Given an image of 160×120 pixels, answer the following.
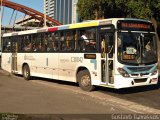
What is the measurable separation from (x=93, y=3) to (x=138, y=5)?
4.39 metres

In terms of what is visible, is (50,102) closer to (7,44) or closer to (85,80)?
(85,80)

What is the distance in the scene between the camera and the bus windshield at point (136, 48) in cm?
1364

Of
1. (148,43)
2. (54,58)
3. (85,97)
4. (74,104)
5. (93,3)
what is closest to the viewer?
(74,104)

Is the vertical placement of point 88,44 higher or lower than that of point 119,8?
lower

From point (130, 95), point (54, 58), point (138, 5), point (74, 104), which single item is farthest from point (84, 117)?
point (138, 5)

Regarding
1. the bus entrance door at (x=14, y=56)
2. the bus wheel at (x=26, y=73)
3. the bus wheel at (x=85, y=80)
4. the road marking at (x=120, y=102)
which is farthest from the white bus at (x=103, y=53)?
the bus entrance door at (x=14, y=56)

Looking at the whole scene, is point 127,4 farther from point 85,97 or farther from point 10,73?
point 85,97

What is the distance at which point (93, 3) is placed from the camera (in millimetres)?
26531

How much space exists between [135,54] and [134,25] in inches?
43.0

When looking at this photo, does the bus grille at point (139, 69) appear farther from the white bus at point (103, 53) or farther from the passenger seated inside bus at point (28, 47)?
the passenger seated inside bus at point (28, 47)

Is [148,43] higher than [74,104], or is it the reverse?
[148,43]

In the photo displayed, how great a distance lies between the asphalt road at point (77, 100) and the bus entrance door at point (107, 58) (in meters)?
0.64

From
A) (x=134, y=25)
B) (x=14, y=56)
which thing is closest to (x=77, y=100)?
(x=134, y=25)

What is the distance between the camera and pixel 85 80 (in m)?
15.2
